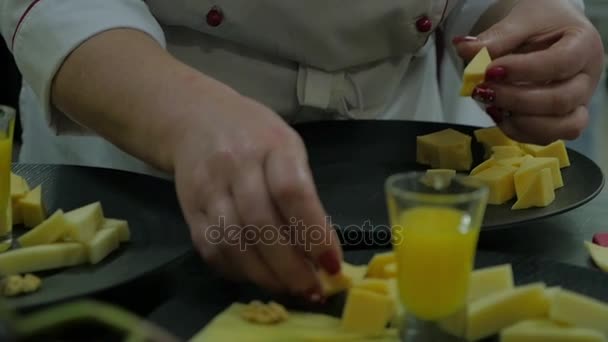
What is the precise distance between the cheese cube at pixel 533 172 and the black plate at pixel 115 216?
14.7 inches

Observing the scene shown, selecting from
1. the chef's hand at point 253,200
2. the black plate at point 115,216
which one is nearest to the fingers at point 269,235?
the chef's hand at point 253,200

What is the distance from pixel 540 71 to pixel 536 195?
16 cm

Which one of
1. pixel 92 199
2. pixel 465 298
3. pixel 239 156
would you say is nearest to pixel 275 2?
pixel 92 199

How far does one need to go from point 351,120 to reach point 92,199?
42 cm

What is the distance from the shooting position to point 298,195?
70 cm

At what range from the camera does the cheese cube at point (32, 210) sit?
943 millimetres

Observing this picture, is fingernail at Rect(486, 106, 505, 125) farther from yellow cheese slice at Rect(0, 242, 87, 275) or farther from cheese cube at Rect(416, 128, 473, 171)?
yellow cheese slice at Rect(0, 242, 87, 275)

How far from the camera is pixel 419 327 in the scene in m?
0.67

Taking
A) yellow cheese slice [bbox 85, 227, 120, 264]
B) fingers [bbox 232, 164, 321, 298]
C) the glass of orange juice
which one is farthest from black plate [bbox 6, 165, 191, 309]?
the glass of orange juice

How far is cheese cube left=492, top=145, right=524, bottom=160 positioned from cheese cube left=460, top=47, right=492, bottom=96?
11cm

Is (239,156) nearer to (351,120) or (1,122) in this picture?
(1,122)

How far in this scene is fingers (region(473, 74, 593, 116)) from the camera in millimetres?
1066

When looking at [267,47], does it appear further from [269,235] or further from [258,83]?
[269,235]

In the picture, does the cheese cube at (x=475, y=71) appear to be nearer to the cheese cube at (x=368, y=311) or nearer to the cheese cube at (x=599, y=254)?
the cheese cube at (x=599, y=254)
